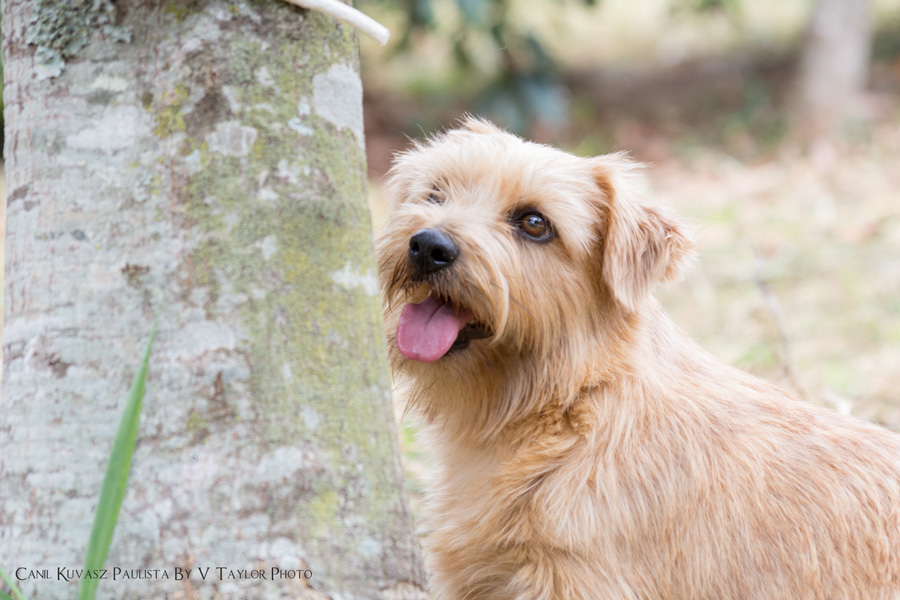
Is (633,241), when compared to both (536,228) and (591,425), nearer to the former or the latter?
(536,228)

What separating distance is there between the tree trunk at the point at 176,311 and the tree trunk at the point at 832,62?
9764 millimetres

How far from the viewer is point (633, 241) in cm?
289

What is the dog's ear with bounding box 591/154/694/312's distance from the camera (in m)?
2.83

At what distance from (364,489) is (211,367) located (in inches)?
17.9

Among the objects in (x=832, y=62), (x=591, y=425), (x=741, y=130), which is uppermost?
(x=591, y=425)

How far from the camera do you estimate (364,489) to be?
1.98 m

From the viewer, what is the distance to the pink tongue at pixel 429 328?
2.75 m

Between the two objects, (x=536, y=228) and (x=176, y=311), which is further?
(x=536, y=228)

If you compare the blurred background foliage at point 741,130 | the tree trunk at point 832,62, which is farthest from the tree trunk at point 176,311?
the tree trunk at point 832,62

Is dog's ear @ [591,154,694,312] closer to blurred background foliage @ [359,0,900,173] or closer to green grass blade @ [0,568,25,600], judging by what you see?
green grass blade @ [0,568,25,600]

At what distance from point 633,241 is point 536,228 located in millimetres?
334

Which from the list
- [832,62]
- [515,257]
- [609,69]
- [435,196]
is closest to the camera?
[515,257]

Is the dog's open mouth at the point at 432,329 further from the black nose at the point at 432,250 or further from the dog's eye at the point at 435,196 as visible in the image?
the dog's eye at the point at 435,196

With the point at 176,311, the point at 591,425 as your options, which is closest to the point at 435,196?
the point at 591,425
